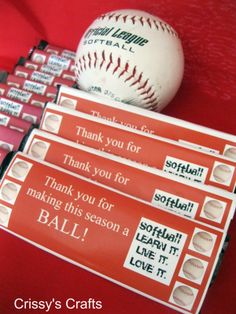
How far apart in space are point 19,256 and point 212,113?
57cm

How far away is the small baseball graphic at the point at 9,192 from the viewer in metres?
0.66

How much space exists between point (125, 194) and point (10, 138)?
0.31 meters

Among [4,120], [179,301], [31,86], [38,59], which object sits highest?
[38,59]

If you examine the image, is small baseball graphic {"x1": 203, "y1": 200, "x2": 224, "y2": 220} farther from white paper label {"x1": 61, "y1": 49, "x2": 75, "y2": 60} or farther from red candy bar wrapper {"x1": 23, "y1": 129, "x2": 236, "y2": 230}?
white paper label {"x1": 61, "y1": 49, "x2": 75, "y2": 60}

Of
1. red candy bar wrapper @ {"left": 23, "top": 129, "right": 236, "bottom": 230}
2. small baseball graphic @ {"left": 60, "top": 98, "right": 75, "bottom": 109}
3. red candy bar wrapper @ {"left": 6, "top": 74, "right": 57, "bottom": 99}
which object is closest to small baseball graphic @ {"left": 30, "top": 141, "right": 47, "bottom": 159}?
red candy bar wrapper @ {"left": 23, "top": 129, "right": 236, "bottom": 230}

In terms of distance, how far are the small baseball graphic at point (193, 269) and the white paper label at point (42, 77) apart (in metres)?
0.61

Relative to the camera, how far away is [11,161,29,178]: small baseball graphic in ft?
2.20

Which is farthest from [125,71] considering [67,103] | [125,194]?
[125,194]

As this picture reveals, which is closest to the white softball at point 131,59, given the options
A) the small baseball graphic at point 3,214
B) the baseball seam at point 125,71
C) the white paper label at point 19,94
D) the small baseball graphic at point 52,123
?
the baseball seam at point 125,71

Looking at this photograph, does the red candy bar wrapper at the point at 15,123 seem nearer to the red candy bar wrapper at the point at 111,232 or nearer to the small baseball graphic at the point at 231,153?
the red candy bar wrapper at the point at 111,232

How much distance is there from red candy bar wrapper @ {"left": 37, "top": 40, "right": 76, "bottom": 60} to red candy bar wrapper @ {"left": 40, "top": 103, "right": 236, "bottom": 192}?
1.13 feet

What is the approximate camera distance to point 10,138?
76 cm

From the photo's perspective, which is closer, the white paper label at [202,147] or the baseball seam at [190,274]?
the baseball seam at [190,274]

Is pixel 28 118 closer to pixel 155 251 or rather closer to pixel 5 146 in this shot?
pixel 5 146
